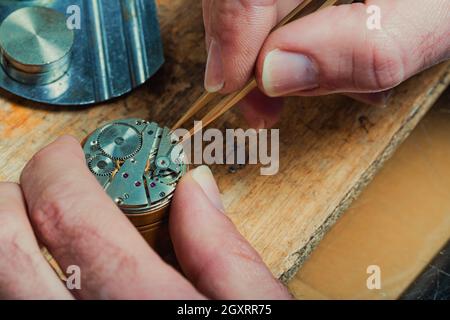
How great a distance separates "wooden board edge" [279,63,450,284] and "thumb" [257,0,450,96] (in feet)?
0.61

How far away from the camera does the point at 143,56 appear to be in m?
1.10

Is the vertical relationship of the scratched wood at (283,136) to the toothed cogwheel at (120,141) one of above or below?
below

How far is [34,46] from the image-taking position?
105cm

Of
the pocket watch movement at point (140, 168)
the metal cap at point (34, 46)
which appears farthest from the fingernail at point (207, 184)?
the metal cap at point (34, 46)

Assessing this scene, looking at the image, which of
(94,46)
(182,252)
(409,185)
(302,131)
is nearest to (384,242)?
(409,185)

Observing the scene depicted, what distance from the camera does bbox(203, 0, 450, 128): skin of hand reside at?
875 mm

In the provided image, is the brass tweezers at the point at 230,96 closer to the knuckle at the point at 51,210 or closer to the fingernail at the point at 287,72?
the fingernail at the point at 287,72

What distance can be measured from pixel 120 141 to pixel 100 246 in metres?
0.22

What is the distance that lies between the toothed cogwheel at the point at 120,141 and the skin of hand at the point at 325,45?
5.7 inches

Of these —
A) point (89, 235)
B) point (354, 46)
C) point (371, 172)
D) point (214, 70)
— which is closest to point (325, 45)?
point (354, 46)

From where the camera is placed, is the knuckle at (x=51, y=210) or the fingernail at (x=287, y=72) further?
the fingernail at (x=287, y=72)

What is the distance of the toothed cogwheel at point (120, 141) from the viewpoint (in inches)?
35.7

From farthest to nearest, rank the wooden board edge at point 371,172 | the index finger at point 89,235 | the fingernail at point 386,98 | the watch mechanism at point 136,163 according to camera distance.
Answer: the fingernail at point 386,98
the wooden board edge at point 371,172
the watch mechanism at point 136,163
the index finger at point 89,235
